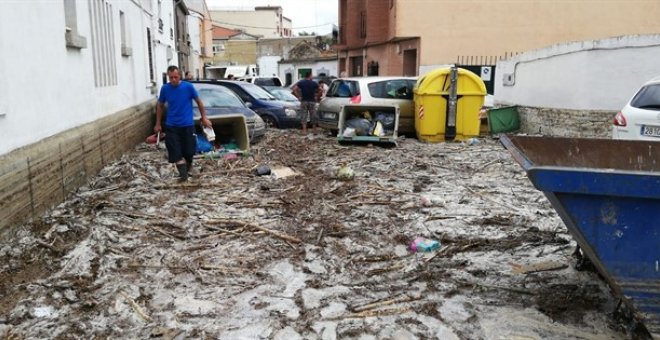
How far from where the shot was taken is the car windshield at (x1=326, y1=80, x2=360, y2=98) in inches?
536

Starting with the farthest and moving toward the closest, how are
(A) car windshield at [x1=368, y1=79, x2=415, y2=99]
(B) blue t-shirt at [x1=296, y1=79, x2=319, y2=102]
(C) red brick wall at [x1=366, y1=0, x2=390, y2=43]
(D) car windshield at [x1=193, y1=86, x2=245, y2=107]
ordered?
(C) red brick wall at [x1=366, y1=0, x2=390, y2=43] < (B) blue t-shirt at [x1=296, y1=79, x2=319, y2=102] < (A) car windshield at [x1=368, y1=79, x2=415, y2=99] < (D) car windshield at [x1=193, y1=86, x2=245, y2=107]

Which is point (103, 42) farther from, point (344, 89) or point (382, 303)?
point (382, 303)

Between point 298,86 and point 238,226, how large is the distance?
959 cm

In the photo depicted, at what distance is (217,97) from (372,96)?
3.84 meters

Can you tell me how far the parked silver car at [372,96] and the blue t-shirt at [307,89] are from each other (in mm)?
1071

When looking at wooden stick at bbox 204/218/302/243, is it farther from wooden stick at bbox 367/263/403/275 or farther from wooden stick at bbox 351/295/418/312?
wooden stick at bbox 351/295/418/312

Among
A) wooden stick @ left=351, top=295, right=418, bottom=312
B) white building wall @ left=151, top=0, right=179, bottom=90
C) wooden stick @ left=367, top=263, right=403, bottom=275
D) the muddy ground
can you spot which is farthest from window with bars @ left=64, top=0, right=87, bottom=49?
white building wall @ left=151, top=0, right=179, bottom=90

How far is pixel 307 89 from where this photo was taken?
15.2 metres

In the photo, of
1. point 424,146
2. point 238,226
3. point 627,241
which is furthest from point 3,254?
point 424,146

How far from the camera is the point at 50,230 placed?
5.59 m

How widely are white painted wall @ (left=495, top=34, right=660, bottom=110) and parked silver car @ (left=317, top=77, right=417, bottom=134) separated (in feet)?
12.3

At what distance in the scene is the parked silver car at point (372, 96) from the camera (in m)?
13.5

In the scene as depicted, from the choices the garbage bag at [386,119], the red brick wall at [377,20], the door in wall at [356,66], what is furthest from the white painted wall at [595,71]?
the door in wall at [356,66]

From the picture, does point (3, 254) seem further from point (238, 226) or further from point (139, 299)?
point (238, 226)
